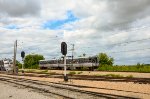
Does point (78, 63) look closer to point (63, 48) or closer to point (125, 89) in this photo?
point (63, 48)

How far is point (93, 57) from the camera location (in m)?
62.2

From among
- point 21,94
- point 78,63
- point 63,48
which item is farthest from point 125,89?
point 78,63

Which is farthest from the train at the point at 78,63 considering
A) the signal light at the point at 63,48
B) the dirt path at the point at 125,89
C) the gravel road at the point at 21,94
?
the gravel road at the point at 21,94

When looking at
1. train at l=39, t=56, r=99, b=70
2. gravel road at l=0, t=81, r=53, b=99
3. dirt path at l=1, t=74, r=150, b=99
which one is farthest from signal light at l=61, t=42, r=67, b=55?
train at l=39, t=56, r=99, b=70

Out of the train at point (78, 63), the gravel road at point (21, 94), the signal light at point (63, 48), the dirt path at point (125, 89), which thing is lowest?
the gravel road at point (21, 94)

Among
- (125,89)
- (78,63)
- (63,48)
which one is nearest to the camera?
(125,89)

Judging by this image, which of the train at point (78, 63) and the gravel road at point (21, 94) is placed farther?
the train at point (78, 63)

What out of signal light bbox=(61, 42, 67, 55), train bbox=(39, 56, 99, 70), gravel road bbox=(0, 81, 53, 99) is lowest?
gravel road bbox=(0, 81, 53, 99)

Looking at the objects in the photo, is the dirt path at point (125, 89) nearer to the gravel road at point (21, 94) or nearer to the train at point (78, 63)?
the gravel road at point (21, 94)

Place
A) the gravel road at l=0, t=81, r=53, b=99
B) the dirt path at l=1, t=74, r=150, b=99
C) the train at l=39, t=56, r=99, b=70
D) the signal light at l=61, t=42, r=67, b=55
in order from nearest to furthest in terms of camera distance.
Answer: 1. the dirt path at l=1, t=74, r=150, b=99
2. the gravel road at l=0, t=81, r=53, b=99
3. the signal light at l=61, t=42, r=67, b=55
4. the train at l=39, t=56, r=99, b=70

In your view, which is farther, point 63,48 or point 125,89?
point 63,48

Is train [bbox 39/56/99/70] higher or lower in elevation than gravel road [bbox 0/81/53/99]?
higher

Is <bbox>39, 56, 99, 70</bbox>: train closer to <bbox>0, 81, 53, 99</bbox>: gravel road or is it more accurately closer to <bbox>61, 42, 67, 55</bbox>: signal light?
<bbox>61, 42, 67, 55</bbox>: signal light

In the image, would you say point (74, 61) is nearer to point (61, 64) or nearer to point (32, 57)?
Answer: point (61, 64)
